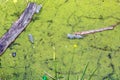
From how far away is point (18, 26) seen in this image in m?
2.51

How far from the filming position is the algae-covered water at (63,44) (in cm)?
223

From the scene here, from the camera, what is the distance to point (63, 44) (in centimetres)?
242

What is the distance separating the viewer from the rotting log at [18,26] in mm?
2400

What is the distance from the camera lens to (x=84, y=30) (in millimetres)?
2504

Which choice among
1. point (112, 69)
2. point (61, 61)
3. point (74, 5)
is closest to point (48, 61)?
point (61, 61)

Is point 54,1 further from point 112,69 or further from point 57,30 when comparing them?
point 112,69

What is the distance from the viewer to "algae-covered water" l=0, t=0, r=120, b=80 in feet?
7.32

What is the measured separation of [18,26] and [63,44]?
379mm

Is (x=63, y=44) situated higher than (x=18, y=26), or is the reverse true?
(x=18, y=26)

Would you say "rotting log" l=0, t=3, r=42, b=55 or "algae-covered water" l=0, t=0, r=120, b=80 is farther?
"rotting log" l=0, t=3, r=42, b=55

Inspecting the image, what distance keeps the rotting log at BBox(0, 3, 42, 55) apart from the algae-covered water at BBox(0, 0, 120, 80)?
0.03 m

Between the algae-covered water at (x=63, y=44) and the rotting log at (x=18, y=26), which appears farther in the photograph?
the rotting log at (x=18, y=26)

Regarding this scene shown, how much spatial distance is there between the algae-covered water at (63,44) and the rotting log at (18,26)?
0.11 ft

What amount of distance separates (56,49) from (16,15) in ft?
1.56
